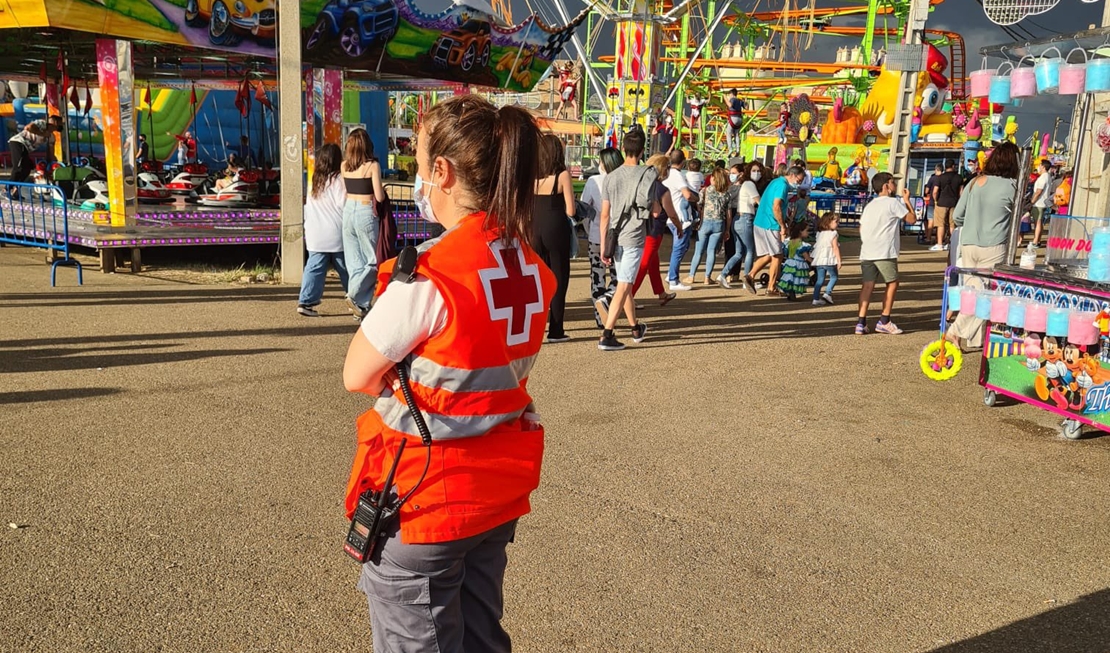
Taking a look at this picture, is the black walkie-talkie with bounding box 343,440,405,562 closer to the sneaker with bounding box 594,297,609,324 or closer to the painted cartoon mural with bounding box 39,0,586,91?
the sneaker with bounding box 594,297,609,324

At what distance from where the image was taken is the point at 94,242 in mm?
10898

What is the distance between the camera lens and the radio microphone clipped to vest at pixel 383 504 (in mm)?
1922

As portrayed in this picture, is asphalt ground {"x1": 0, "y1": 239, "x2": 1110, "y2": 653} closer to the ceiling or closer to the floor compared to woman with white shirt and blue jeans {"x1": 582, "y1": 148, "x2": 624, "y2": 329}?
closer to the floor

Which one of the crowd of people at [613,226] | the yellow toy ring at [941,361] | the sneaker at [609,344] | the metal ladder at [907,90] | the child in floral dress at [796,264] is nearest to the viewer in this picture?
the yellow toy ring at [941,361]

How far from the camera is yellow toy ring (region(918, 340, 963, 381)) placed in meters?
7.08

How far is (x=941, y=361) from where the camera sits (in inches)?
281

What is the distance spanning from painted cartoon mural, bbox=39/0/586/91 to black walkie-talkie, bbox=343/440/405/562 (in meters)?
9.88

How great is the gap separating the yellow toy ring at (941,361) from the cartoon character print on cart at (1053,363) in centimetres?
57

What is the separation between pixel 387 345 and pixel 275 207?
553 inches

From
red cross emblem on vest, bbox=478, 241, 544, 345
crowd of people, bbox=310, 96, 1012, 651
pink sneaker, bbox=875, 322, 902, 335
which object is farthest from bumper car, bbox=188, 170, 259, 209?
red cross emblem on vest, bbox=478, 241, 544, 345

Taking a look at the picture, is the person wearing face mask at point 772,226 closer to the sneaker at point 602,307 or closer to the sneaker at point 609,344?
the sneaker at point 602,307

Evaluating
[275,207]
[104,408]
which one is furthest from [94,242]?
[104,408]

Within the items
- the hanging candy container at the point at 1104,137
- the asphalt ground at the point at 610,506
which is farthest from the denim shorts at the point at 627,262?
the hanging candy container at the point at 1104,137

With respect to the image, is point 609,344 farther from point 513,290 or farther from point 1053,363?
point 513,290
